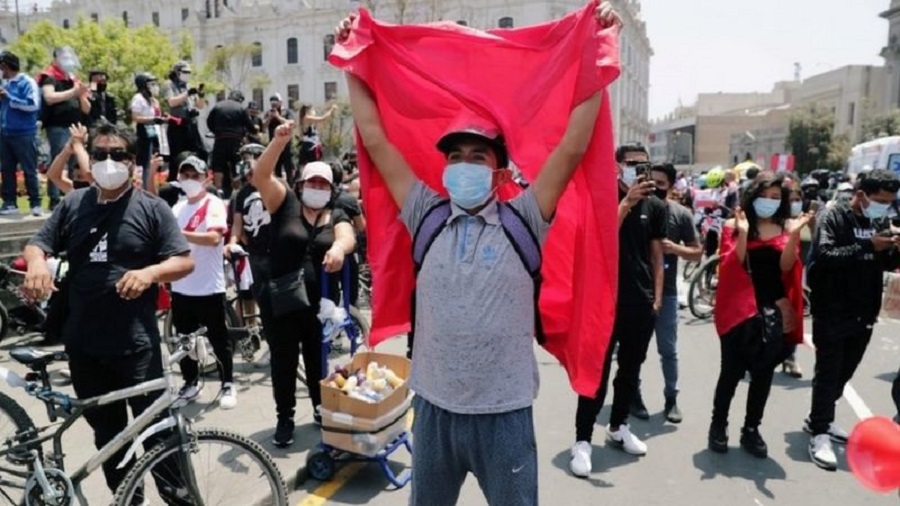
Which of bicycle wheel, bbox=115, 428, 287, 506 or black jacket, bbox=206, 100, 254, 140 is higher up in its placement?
black jacket, bbox=206, 100, 254, 140

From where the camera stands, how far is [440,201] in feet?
8.55

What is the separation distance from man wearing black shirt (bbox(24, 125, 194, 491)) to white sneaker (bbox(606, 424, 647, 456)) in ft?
10.5

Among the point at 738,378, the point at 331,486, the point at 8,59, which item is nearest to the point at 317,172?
the point at 331,486

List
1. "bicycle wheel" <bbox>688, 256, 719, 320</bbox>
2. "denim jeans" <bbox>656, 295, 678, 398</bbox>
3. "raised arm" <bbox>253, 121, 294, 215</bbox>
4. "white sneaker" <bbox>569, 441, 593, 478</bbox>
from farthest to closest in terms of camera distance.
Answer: "bicycle wheel" <bbox>688, 256, 719, 320</bbox> → "denim jeans" <bbox>656, 295, 678, 398</bbox> → "white sneaker" <bbox>569, 441, 593, 478</bbox> → "raised arm" <bbox>253, 121, 294, 215</bbox>

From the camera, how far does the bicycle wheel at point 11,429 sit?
3.55m

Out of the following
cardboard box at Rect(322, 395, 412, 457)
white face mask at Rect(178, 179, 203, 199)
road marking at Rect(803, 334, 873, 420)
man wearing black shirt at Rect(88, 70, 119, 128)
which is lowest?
road marking at Rect(803, 334, 873, 420)

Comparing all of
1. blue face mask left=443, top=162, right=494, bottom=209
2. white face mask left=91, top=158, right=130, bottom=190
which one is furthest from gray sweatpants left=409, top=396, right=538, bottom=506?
white face mask left=91, top=158, right=130, bottom=190

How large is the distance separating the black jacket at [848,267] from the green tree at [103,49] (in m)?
39.3

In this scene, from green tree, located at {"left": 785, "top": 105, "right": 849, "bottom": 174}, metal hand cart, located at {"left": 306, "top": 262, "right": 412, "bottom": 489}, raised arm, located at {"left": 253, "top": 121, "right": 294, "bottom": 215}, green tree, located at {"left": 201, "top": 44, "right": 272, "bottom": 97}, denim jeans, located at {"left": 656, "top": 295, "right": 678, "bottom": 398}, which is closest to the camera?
raised arm, located at {"left": 253, "top": 121, "right": 294, "bottom": 215}

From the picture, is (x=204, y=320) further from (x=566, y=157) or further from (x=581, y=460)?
(x=566, y=157)

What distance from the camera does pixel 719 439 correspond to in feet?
16.8

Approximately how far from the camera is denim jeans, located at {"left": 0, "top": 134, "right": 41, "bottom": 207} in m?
8.44

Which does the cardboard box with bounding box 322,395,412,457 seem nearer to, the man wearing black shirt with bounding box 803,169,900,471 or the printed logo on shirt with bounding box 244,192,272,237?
the printed logo on shirt with bounding box 244,192,272,237

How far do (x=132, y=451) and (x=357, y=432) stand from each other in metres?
1.38
